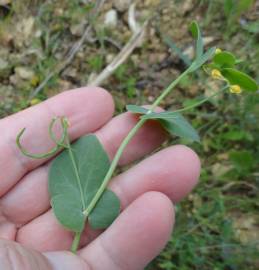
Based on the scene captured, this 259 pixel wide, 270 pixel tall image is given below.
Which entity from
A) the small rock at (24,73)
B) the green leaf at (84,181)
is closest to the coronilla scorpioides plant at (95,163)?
the green leaf at (84,181)

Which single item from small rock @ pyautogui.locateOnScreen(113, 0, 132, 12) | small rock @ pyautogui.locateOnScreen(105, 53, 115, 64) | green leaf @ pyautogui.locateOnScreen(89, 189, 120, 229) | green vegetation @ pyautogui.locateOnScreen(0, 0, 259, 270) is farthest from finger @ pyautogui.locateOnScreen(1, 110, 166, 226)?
small rock @ pyautogui.locateOnScreen(113, 0, 132, 12)

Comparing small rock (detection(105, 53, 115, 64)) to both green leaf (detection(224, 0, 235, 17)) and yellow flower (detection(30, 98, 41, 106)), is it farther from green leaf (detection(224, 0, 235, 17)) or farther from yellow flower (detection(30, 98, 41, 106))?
green leaf (detection(224, 0, 235, 17))

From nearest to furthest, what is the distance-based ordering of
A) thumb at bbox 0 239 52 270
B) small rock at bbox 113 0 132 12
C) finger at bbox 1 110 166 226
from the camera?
thumb at bbox 0 239 52 270 < finger at bbox 1 110 166 226 < small rock at bbox 113 0 132 12

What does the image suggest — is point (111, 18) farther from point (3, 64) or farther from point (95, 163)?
point (95, 163)

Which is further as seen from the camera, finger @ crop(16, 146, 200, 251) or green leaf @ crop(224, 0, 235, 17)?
green leaf @ crop(224, 0, 235, 17)

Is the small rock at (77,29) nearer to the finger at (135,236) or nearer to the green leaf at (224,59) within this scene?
the green leaf at (224,59)

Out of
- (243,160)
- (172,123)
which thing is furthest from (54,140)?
(243,160)
